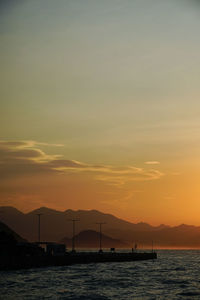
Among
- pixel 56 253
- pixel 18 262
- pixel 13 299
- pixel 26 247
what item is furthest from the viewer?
pixel 56 253

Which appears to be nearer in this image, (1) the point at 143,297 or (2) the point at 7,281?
(1) the point at 143,297

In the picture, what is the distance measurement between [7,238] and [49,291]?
2841 inches

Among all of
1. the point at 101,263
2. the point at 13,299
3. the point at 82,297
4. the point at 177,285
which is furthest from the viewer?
the point at 101,263

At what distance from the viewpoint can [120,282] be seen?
341 feet

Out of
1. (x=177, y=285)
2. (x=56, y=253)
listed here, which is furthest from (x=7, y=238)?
(x=177, y=285)

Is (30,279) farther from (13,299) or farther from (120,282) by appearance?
(13,299)

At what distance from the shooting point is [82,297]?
77.0 metres

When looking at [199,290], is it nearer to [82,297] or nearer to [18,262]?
[82,297]

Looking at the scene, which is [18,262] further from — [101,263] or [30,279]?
[101,263]

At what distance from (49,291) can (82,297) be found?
8886 mm

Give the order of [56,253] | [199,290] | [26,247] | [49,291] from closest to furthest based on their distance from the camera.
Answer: [49,291] < [199,290] < [26,247] < [56,253]

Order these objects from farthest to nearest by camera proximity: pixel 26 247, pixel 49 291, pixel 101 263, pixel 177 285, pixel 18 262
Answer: pixel 101 263
pixel 26 247
pixel 18 262
pixel 177 285
pixel 49 291

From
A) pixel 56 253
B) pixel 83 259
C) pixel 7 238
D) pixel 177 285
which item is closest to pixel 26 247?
pixel 7 238

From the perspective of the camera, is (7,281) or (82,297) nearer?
(82,297)
